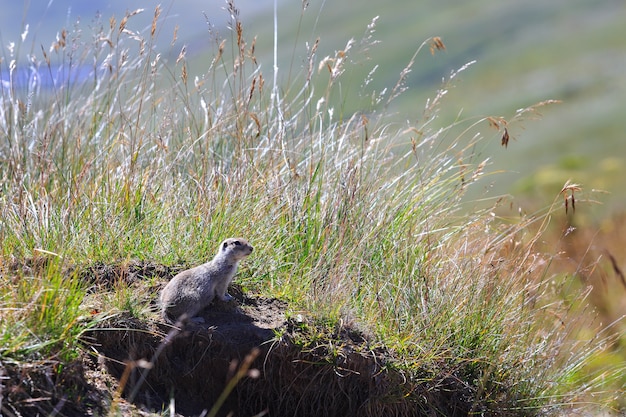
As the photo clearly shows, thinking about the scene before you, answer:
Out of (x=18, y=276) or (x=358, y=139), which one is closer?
(x=18, y=276)

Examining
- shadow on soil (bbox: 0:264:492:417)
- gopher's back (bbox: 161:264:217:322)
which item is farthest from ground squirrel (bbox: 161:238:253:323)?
shadow on soil (bbox: 0:264:492:417)

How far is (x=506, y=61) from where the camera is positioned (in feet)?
319

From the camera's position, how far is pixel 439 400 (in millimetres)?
5035

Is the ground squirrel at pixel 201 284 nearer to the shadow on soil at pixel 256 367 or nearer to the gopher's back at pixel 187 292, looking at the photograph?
the gopher's back at pixel 187 292

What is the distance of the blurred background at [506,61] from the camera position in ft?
22.6

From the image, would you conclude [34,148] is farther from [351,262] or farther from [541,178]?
[541,178]

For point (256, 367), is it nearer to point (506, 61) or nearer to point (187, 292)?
point (187, 292)

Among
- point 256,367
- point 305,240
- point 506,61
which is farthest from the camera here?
point 506,61

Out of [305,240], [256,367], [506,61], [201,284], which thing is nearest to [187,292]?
[201,284]

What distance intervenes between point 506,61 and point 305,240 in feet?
315

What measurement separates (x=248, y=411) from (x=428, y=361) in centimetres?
108

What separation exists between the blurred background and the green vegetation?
45 centimetres

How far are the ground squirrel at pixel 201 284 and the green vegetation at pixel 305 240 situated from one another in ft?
0.50

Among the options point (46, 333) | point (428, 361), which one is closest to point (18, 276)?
point (46, 333)
